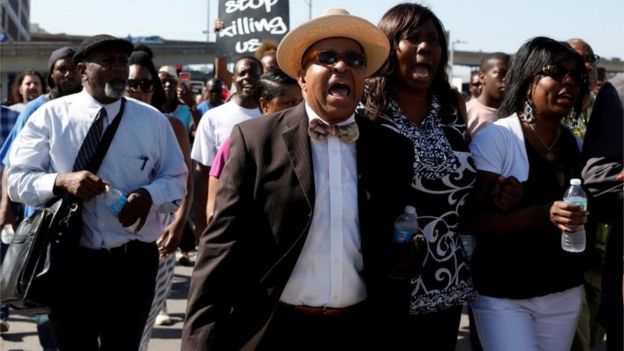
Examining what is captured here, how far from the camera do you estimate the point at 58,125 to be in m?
4.22

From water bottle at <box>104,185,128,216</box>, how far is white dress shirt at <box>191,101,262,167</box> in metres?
2.10

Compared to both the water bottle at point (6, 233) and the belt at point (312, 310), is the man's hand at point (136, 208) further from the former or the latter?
the belt at point (312, 310)

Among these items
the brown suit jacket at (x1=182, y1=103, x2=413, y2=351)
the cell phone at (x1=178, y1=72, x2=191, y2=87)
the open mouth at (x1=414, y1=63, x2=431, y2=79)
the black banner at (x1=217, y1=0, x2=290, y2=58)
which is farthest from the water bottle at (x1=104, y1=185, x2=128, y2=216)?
the cell phone at (x1=178, y1=72, x2=191, y2=87)

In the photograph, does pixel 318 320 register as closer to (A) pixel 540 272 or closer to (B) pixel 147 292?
(A) pixel 540 272

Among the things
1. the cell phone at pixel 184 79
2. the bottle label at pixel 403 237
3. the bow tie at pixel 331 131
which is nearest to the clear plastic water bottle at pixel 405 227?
the bottle label at pixel 403 237

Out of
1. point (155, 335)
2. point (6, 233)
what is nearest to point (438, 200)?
point (6, 233)

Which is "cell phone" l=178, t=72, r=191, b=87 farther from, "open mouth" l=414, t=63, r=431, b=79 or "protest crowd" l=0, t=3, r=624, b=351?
"open mouth" l=414, t=63, r=431, b=79

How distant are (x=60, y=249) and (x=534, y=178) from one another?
2304mm

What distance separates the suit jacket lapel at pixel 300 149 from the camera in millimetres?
2957

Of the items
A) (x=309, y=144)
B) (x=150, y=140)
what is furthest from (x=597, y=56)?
(x=309, y=144)

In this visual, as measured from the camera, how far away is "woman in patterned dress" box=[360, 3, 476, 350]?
3615mm

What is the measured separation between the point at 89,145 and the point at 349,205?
1.77m

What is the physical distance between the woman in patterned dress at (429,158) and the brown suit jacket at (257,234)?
1.90 feet

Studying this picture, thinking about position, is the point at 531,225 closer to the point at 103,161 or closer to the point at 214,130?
the point at 103,161
